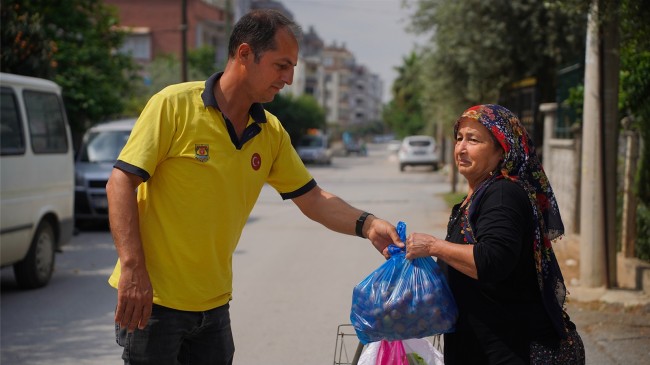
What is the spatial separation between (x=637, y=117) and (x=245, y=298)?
4875mm

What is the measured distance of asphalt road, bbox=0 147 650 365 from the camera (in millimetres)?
6688

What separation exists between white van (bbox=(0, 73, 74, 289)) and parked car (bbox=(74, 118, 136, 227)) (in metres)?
4.91

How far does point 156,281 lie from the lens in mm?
3166

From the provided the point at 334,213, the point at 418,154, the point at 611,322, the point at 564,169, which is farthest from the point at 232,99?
the point at 418,154

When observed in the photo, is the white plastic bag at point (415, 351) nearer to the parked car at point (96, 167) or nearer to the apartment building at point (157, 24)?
the parked car at point (96, 167)

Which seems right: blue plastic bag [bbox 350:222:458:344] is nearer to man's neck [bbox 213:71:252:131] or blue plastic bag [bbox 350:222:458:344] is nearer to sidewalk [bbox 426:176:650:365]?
man's neck [bbox 213:71:252:131]

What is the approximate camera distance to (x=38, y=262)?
31.0ft

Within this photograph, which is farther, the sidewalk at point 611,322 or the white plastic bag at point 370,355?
the sidewalk at point 611,322

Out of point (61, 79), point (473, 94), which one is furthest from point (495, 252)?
point (473, 94)

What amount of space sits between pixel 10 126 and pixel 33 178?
593 millimetres

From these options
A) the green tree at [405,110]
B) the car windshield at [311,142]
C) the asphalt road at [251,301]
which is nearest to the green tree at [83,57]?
the asphalt road at [251,301]

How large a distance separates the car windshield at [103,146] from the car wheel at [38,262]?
20.6ft

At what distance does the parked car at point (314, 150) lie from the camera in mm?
51375

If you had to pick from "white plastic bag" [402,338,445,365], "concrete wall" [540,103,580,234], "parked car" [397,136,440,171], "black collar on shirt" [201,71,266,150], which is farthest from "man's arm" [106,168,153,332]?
"parked car" [397,136,440,171]
